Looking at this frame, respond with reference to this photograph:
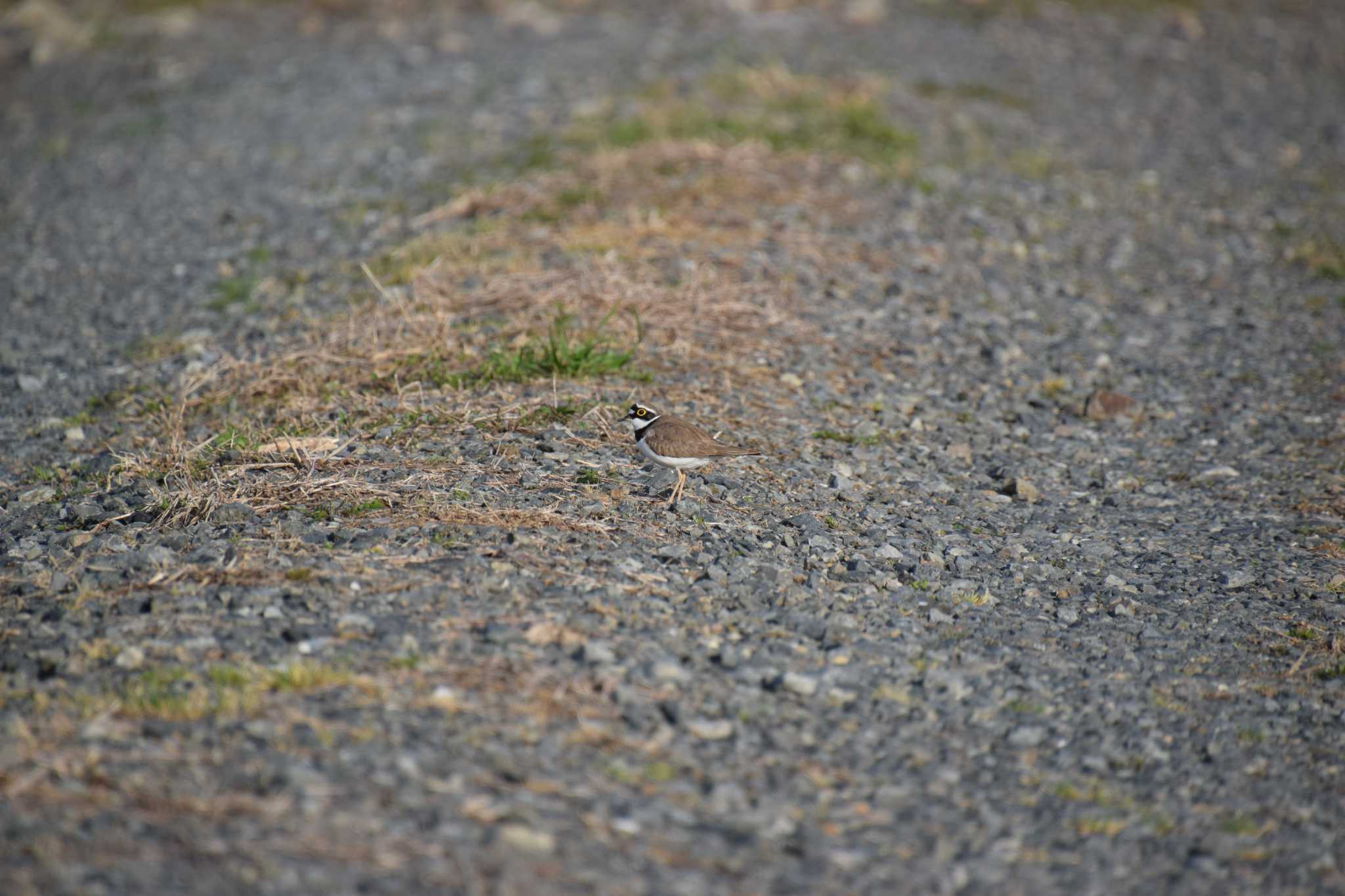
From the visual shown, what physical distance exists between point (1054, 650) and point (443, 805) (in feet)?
11.8

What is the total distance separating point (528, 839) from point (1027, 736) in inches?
103

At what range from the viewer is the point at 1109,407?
407 inches

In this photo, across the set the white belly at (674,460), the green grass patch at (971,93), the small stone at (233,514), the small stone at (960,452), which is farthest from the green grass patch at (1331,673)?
the green grass patch at (971,93)

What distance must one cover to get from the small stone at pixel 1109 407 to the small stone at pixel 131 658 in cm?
769

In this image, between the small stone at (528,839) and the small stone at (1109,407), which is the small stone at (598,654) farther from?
the small stone at (1109,407)

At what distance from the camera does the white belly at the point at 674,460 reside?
760 centimetres

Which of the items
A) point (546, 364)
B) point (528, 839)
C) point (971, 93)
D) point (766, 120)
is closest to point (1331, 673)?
point (528, 839)

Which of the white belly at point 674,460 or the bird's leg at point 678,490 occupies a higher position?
the white belly at point 674,460

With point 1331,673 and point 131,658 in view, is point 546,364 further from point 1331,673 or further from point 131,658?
point 1331,673

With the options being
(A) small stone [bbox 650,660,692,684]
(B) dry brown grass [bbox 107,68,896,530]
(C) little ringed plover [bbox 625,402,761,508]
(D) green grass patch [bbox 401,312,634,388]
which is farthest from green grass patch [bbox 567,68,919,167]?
(A) small stone [bbox 650,660,692,684]

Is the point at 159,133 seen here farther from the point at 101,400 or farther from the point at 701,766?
the point at 701,766

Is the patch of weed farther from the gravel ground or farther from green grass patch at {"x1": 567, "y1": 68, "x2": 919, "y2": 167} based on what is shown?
green grass patch at {"x1": 567, "y1": 68, "x2": 919, "y2": 167}

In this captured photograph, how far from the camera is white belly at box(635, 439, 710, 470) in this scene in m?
7.60

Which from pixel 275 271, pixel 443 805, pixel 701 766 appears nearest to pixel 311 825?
pixel 443 805
